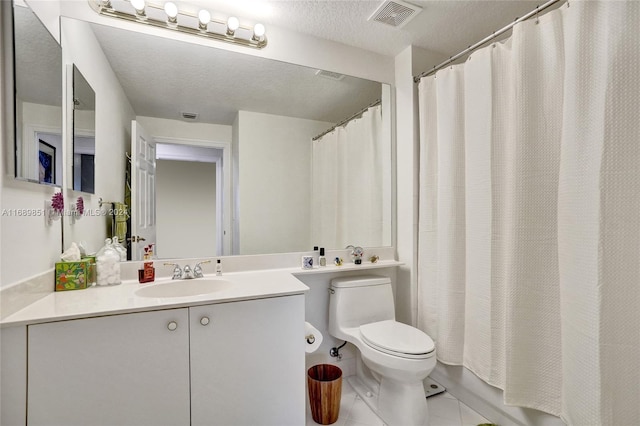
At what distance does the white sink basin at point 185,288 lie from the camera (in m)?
1.40

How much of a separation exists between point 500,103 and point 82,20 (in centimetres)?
210

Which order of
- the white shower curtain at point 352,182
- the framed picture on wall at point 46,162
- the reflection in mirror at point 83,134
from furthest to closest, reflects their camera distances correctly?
the white shower curtain at point 352,182 < the reflection in mirror at point 83,134 < the framed picture on wall at point 46,162

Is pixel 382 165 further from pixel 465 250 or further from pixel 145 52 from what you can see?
pixel 145 52

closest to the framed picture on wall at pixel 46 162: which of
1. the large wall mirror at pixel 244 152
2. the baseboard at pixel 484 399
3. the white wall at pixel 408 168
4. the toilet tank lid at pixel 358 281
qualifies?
the large wall mirror at pixel 244 152

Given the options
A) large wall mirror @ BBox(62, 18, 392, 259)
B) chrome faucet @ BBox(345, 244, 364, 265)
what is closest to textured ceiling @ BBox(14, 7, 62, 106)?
large wall mirror @ BBox(62, 18, 392, 259)

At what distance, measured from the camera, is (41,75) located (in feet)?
3.60

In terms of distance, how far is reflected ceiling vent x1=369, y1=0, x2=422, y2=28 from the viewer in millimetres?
1603

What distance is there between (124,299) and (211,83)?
4.10 ft

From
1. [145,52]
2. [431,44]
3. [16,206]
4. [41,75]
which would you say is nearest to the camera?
[16,206]

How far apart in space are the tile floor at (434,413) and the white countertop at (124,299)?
84cm

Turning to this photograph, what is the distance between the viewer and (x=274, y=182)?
6.22 ft

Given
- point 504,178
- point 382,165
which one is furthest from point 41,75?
point 504,178

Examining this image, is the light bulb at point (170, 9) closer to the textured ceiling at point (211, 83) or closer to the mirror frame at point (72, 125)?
the textured ceiling at point (211, 83)

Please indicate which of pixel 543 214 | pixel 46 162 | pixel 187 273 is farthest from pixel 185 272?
pixel 543 214
